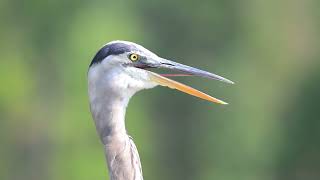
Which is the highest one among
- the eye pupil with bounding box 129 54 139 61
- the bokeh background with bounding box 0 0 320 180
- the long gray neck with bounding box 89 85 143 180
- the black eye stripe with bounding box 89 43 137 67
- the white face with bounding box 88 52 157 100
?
the black eye stripe with bounding box 89 43 137 67

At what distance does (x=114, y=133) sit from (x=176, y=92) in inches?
612

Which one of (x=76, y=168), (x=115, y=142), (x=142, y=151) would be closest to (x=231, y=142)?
(x=142, y=151)

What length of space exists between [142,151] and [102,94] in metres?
13.5

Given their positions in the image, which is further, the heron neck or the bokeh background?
the bokeh background

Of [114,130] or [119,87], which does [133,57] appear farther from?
[114,130]

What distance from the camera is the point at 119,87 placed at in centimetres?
620

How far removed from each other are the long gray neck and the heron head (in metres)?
0.06

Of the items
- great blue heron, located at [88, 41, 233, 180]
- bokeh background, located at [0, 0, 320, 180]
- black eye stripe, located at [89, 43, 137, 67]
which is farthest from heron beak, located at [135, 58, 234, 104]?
bokeh background, located at [0, 0, 320, 180]

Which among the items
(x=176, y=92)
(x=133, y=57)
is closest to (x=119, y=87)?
(x=133, y=57)

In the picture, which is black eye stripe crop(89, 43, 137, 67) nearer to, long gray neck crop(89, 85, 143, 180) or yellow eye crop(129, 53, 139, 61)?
yellow eye crop(129, 53, 139, 61)

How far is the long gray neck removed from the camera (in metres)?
6.20

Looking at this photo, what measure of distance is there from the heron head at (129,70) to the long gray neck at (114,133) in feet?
0.19

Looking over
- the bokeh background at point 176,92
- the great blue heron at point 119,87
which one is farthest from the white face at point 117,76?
the bokeh background at point 176,92

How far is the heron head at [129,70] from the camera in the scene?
6184 mm
